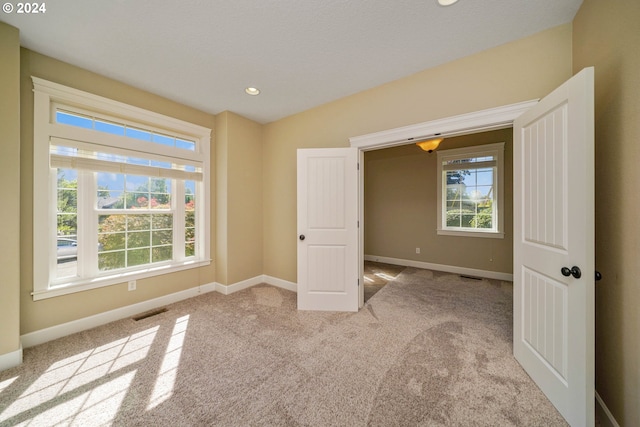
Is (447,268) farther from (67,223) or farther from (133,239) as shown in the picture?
(67,223)

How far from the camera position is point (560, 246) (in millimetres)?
1407

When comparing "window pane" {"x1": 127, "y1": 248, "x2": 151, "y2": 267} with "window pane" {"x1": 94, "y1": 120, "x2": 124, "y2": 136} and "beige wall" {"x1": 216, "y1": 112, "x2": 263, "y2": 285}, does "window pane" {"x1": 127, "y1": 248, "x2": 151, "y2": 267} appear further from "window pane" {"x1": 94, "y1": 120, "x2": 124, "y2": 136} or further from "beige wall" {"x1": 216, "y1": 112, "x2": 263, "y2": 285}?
"window pane" {"x1": 94, "y1": 120, "x2": 124, "y2": 136}

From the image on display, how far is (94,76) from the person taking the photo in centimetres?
246

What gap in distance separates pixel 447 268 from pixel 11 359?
5.72 meters

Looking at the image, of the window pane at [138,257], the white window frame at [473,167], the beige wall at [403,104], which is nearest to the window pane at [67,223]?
the window pane at [138,257]

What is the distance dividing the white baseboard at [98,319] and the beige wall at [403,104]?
136 centimetres

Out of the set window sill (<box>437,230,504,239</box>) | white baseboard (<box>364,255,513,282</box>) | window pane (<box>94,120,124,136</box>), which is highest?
window pane (<box>94,120,124,136</box>)

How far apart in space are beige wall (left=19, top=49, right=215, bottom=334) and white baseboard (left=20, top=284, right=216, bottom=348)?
0.15 feet

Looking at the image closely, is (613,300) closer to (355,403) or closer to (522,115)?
(522,115)

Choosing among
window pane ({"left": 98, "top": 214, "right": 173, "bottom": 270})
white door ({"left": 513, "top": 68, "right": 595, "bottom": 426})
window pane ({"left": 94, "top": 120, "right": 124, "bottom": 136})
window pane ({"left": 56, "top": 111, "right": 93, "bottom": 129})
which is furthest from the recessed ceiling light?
white door ({"left": 513, "top": 68, "right": 595, "bottom": 426})

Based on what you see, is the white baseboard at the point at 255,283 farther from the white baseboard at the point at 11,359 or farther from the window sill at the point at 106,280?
the white baseboard at the point at 11,359

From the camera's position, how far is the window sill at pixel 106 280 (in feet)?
7.26

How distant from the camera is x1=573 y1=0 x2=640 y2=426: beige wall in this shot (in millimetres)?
1194

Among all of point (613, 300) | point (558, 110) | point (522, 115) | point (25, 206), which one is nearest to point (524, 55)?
point (522, 115)
